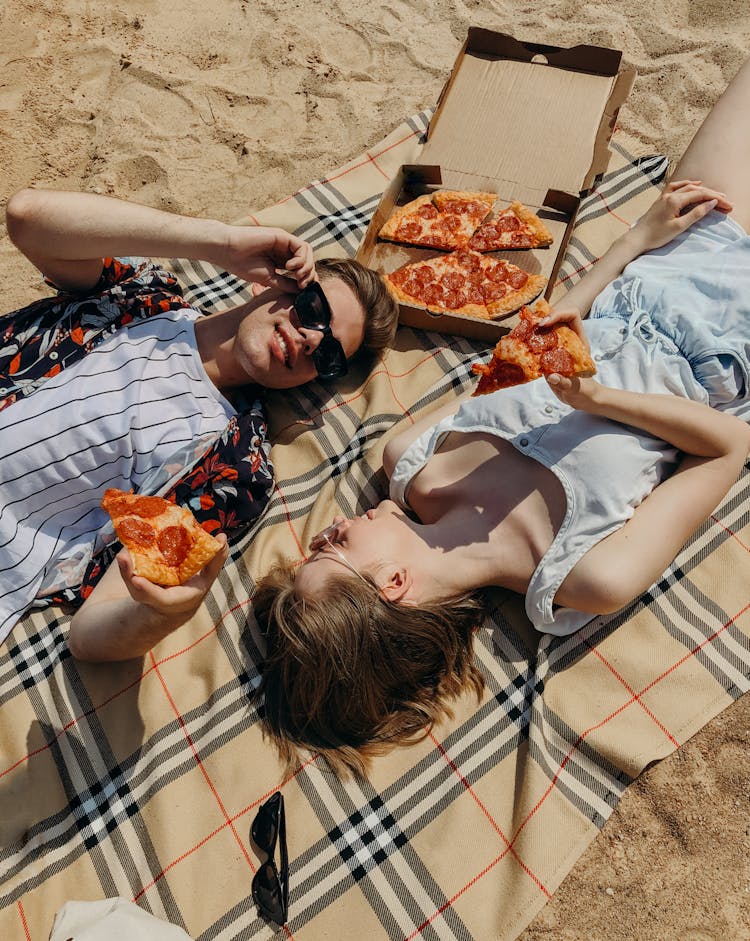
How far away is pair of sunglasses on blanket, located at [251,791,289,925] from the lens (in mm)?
3135

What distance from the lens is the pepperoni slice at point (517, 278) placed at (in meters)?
4.73

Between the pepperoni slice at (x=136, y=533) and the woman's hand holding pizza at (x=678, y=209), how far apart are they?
9.80 ft

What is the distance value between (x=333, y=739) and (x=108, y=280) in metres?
2.85

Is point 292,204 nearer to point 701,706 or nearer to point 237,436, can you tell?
point 237,436

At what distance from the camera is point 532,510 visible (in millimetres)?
3453

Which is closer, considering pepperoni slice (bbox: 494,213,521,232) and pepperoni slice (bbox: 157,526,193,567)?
pepperoni slice (bbox: 157,526,193,567)

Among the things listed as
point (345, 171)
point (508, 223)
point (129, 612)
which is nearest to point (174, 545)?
point (129, 612)

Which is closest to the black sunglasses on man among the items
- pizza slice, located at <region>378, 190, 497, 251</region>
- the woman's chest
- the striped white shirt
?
the striped white shirt

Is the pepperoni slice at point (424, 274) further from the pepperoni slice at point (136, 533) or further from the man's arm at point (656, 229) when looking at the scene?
the pepperoni slice at point (136, 533)

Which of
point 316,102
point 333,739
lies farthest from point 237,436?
point 316,102

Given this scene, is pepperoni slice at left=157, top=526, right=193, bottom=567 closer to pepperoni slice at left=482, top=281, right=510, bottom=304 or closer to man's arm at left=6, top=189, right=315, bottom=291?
man's arm at left=6, top=189, right=315, bottom=291

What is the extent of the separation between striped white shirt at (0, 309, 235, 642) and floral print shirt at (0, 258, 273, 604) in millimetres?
103

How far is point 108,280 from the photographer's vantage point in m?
4.30

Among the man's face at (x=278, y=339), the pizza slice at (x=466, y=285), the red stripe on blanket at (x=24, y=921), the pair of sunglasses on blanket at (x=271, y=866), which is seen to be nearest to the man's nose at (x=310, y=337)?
the man's face at (x=278, y=339)
